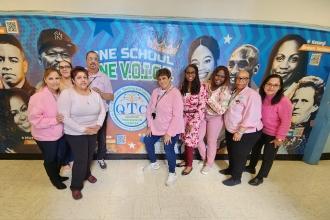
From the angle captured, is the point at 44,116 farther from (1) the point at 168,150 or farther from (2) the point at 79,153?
(1) the point at 168,150

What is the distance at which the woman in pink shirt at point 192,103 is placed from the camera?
2.67 meters

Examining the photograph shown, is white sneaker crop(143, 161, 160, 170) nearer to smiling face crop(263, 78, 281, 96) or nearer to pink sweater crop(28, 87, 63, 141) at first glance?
pink sweater crop(28, 87, 63, 141)

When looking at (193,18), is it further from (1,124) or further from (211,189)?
(1,124)

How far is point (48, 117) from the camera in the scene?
90.5 inches

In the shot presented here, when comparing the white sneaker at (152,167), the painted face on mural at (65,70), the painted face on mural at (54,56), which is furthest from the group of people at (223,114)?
the painted face on mural at (54,56)

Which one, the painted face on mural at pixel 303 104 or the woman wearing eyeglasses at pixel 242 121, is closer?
the woman wearing eyeglasses at pixel 242 121

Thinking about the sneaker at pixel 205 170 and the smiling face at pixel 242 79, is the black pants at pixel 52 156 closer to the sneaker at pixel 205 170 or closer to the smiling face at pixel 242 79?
the sneaker at pixel 205 170

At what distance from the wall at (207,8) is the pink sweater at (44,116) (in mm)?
1073

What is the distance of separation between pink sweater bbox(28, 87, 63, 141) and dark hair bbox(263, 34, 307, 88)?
243cm

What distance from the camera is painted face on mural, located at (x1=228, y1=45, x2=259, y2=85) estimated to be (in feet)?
9.67

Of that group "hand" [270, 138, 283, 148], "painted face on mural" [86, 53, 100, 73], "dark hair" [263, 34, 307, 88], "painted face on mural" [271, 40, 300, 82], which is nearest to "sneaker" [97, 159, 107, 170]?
"painted face on mural" [86, 53, 100, 73]

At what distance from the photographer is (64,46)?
2.79m

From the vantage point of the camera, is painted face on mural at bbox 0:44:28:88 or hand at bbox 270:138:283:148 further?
painted face on mural at bbox 0:44:28:88

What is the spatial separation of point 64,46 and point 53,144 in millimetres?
1126
